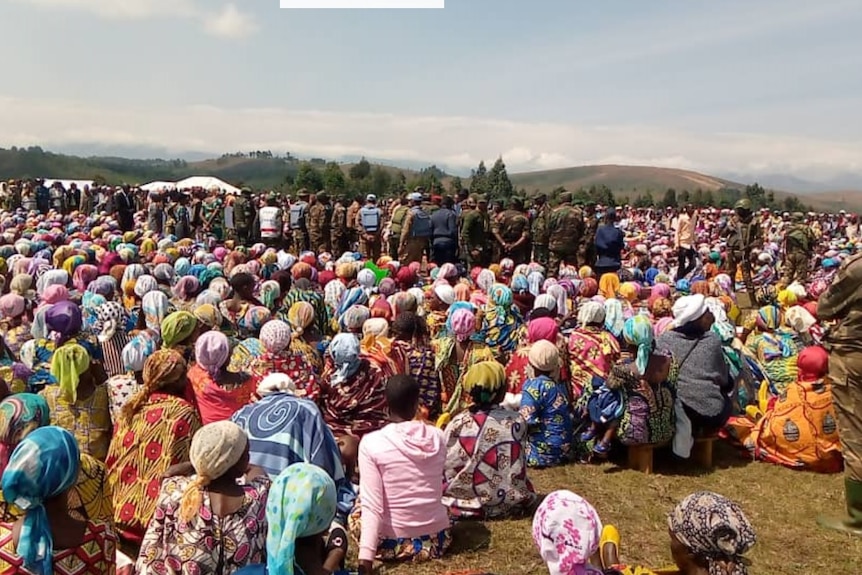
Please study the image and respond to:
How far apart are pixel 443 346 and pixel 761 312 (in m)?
3.57

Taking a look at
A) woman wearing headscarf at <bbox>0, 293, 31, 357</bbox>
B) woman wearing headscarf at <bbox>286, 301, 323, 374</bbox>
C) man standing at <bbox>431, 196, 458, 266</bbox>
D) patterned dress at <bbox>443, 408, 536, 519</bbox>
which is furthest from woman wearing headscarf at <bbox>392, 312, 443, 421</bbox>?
man standing at <bbox>431, 196, 458, 266</bbox>

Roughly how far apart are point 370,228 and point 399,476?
39.8 ft

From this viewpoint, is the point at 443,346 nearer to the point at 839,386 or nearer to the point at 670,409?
the point at 670,409

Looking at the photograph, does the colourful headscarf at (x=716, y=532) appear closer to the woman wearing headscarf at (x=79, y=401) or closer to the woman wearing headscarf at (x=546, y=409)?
the woman wearing headscarf at (x=546, y=409)

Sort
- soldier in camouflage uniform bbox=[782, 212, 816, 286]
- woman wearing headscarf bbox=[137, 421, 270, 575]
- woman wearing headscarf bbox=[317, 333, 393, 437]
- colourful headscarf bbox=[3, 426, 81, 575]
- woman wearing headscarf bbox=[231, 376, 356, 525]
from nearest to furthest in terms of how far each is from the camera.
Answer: colourful headscarf bbox=[3, 426, 81, 575] → woman wearing headscarf bbox=[137, 421, 270, 575] → woman wearing headscarf bbox=[231, 376, 356, 525] → woman wearing headscarf bbox=[317, 333, 393, 437] → soldier in camouflage uniform bbox=[782, 212, 816, 286]

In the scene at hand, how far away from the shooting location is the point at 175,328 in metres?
4.95

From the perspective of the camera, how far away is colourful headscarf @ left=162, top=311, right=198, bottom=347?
4934mm

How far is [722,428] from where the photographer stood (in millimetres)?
6004

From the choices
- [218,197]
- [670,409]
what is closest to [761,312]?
[670,409]

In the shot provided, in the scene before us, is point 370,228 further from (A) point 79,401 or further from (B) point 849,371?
(B) point 849,371

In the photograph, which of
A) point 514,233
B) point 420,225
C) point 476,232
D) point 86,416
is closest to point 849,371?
point 86,416

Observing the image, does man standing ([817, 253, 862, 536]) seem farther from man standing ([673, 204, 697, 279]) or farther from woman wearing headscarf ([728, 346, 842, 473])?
man standing ([673, 204, 697, 279])

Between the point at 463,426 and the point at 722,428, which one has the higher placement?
the point at 463,426

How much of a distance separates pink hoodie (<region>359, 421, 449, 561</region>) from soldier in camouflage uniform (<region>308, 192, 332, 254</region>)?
13.0m
